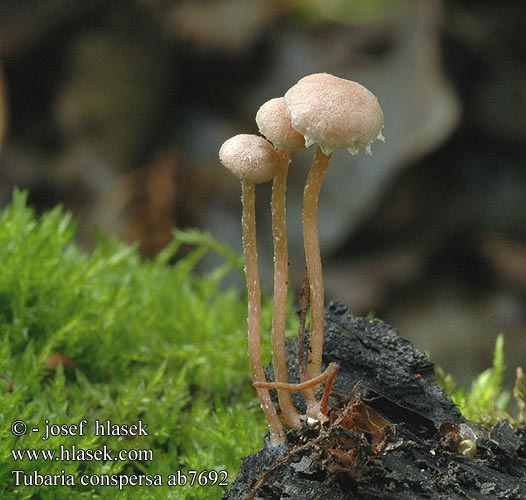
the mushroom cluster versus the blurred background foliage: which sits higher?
the blurred background foliage

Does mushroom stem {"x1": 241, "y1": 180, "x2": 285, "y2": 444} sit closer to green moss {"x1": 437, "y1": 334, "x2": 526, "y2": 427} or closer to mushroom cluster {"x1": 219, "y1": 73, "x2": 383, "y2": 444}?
mushroom cluster {"x1": 219, "y1": 73, "x2": 383, "y2": 444}

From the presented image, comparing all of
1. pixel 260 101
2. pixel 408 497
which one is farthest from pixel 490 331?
pixel 408 497

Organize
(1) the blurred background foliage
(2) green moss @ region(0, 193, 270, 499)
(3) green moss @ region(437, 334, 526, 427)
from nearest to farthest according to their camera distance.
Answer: (2) green moss @ region(0, 193, 270, 499), (3) green moss @ region(437, 334, 526, 427), (1) the blurred background foliage

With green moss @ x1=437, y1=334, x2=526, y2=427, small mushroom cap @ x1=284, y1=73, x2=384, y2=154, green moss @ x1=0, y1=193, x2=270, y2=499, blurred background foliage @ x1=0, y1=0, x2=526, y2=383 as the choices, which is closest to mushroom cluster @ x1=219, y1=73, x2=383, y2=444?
small mushroom cap @ x1=284, y1=73, x2=384, y2=154

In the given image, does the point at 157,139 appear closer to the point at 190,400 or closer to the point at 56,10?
the point at 56,10

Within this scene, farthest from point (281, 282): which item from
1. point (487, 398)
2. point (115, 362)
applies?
point (487, 398)

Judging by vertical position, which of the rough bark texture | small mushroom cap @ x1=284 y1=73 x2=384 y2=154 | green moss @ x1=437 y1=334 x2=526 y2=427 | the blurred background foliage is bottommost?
the rough bark texture

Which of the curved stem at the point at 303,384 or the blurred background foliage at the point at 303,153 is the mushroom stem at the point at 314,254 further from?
the blurred background foliage at the point at 303,153
